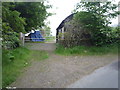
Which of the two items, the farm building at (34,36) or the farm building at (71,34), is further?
the farm building at (34,36)

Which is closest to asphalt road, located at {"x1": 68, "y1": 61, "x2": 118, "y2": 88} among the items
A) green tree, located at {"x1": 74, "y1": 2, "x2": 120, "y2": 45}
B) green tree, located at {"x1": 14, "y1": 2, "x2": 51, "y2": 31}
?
green tree, located at {"x1": 74, "y1": 2, "x2": 120, "y2": 45}

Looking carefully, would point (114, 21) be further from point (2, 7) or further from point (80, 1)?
point (2, 7)

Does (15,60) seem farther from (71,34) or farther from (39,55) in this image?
(71,34)

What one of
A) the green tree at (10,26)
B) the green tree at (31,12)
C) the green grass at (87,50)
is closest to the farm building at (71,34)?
the green grass at (87,50)

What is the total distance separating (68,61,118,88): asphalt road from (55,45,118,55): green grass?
178 millimetres

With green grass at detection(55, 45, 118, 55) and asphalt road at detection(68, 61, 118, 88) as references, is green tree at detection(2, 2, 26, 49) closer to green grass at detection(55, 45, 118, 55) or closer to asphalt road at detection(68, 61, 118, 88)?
green grass at detection(55, 45, 118, 55)

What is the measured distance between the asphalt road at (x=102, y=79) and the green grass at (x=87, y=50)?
178mm

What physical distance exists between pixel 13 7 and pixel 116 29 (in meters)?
1.77

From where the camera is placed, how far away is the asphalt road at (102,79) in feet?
3.66

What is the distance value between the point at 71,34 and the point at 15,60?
108 centimetres

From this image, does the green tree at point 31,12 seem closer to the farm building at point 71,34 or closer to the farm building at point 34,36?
the farm building at point 34,36

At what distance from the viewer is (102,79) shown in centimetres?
114

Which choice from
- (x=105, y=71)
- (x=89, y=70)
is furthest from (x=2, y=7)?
(x=105, y=71)

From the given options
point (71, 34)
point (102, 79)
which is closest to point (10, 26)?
point (71, 34)
